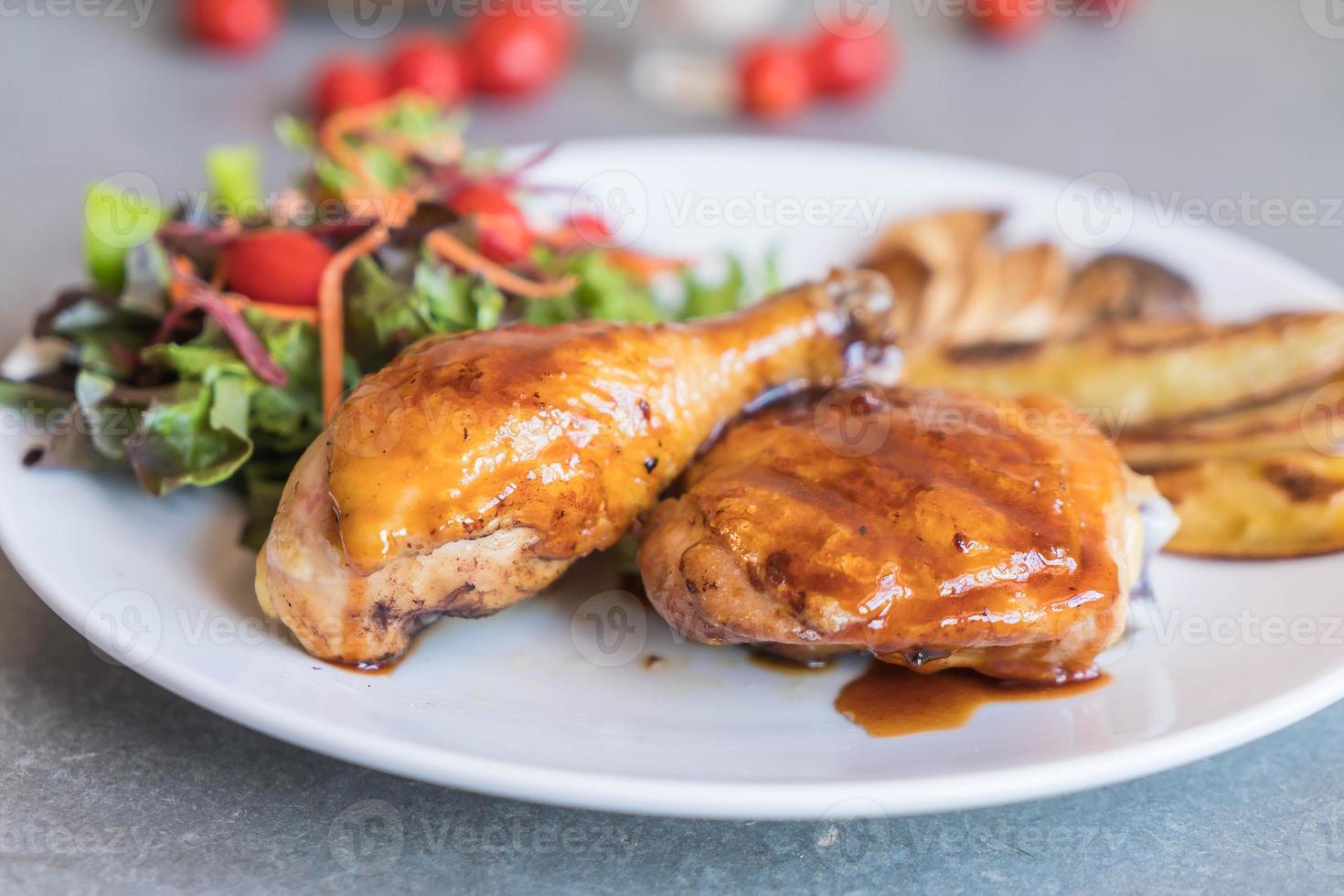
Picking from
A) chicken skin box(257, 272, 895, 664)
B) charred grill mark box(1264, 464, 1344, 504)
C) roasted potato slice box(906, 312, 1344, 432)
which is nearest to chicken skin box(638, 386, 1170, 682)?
chicken skin box(257, 272, 895, 664)

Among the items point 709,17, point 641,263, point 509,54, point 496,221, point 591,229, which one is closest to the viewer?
point 496,221

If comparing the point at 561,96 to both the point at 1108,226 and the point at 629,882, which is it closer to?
the point at 1108,226

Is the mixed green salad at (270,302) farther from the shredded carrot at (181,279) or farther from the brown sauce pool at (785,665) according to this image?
Result: the brown sauce pool at (785,665)

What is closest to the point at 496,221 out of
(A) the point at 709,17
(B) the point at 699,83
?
(B) the point at 699,83

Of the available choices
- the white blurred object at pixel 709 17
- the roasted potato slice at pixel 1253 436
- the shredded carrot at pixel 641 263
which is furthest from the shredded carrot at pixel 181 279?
the white blurred object at pixel 709 17

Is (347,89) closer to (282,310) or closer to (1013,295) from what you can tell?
(282,310)

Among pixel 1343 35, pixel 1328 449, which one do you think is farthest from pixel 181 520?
pixel 1343 35

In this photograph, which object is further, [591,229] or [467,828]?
[591,229]
